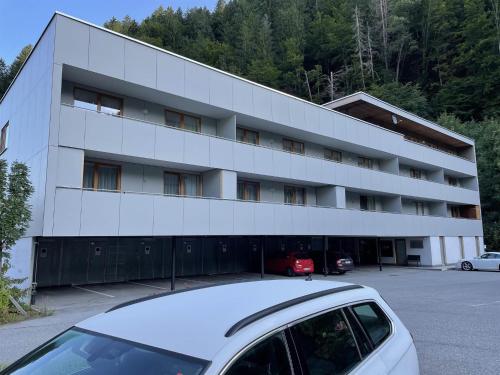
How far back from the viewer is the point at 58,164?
13969 millimetres

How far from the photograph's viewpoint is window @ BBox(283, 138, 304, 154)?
24469 mm

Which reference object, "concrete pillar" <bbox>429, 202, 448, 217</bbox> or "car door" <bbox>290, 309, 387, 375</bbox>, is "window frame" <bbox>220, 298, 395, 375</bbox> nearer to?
"car door" <bbox>290, 309, 387, 375</bbox>

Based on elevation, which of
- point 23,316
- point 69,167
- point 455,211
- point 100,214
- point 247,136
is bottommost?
point 23,316

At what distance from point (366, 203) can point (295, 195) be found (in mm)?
8155

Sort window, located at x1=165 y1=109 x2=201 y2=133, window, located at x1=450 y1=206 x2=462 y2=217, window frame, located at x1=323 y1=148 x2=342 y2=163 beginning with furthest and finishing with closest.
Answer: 1. window, located at x1=450 y1=206 x2=462 y2=217
2. window frame, located at x1=323 y1=148 x2=342 y2=163
3. window, located at x1=165 y1=109 x2=201 y2=133

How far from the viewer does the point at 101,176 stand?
657 inches

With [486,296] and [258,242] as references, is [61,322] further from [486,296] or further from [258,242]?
[258,242]

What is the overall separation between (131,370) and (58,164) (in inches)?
539

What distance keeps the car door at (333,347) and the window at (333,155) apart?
24961 mm

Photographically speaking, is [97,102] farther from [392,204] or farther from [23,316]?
[392,204]

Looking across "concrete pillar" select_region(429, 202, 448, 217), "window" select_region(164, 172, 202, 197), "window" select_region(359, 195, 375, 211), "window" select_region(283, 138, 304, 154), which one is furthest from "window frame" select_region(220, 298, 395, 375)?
"concrete pillar" select_region(429, 202, 448, 217)

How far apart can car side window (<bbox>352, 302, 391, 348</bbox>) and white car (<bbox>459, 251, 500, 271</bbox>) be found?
29.7 metres

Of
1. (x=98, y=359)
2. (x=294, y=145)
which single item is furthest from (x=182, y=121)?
→ (x=98, y=359)

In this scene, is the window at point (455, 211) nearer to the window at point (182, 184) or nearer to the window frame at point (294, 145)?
the window frame at point (294, 145)
